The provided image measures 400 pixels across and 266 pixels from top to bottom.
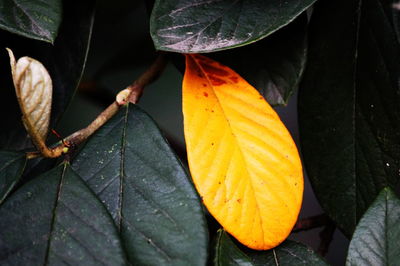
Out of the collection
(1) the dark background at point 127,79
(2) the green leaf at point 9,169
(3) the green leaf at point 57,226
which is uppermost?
(2) the green leaf at point 9,169

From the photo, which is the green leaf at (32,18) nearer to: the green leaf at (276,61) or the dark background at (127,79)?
the green leaf at (276,61)

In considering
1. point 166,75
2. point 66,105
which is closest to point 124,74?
point 166,75

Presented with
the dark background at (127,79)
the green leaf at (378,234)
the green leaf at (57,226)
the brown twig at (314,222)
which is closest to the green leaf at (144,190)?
the green leaf at (57,226)

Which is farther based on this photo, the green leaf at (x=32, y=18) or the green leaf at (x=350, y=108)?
the green leaf at (x=350, y=108)

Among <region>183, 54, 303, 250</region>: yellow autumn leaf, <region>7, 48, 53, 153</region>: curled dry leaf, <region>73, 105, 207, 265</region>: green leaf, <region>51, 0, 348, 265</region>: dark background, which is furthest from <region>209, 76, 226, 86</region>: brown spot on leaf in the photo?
<region>51, 0, 348, 265</region>: dark background

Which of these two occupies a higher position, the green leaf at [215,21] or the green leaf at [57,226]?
the green leaf at [215,21]

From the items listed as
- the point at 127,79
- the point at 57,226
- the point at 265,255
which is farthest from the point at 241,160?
the point at 127,79

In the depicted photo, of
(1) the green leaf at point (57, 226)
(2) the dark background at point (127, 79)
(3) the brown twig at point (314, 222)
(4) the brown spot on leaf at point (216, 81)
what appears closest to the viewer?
(1) the green leaf at point (57, 226)
